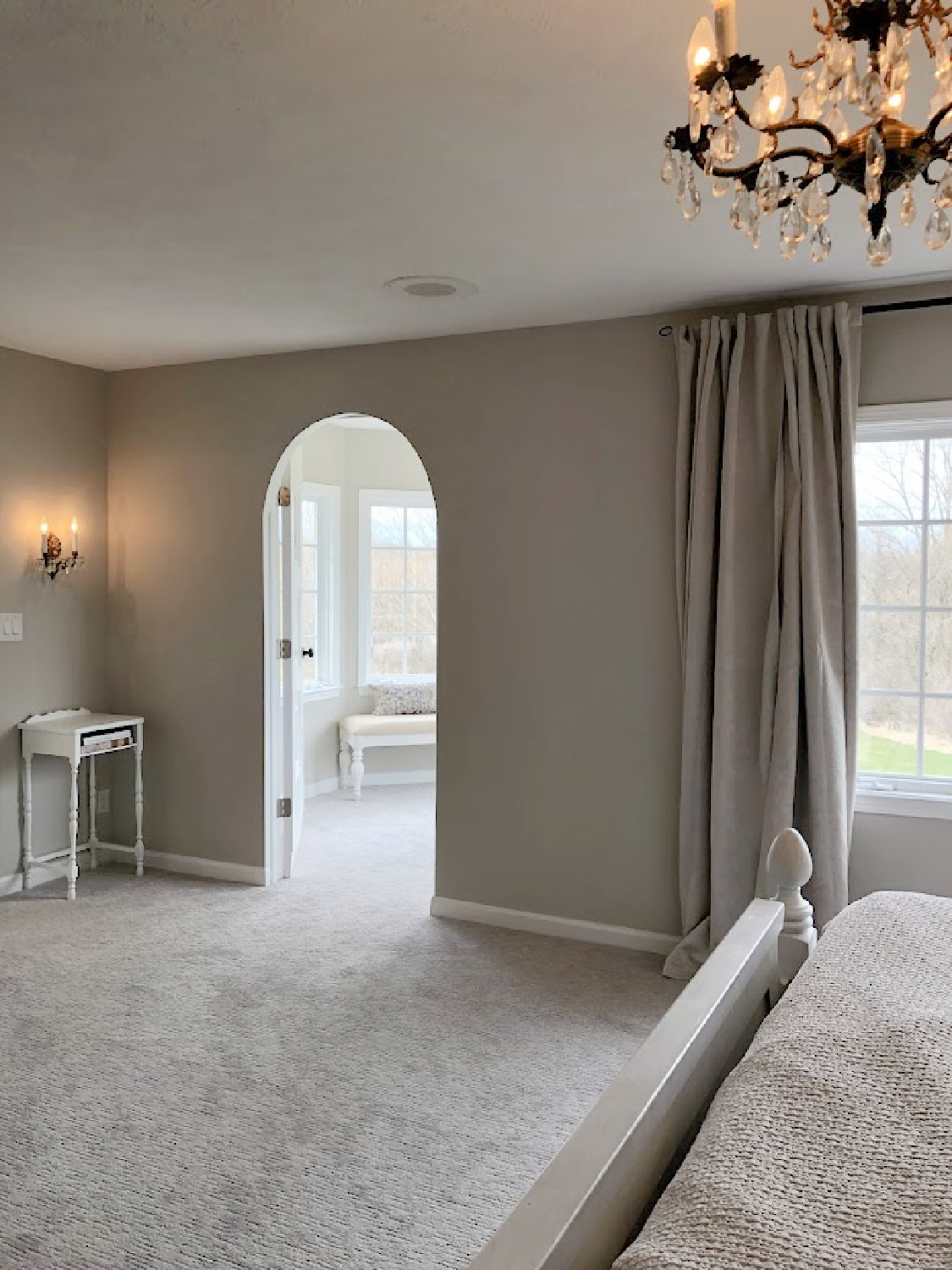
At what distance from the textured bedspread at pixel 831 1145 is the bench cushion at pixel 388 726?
520 cm

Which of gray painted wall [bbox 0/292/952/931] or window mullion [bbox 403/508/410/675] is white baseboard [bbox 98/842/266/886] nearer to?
gray painted wall [bbox 0/292/952/931]

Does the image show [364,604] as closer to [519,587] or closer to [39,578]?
[39,578]

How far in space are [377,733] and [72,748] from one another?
2555 mm

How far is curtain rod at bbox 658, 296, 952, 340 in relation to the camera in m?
3.55

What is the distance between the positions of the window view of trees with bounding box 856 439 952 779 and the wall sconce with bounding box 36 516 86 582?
354 cm

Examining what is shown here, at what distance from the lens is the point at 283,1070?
3127 millimetres

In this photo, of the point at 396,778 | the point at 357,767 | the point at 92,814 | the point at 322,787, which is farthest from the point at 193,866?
the point at 396,778

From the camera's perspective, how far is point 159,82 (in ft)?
7.12

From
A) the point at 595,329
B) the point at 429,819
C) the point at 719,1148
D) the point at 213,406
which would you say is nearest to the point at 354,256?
the point at 595,329

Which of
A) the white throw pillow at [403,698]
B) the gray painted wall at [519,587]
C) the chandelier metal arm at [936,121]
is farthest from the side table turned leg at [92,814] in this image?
the chandelier metal arm at [936,121]

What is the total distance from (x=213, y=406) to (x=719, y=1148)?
4.37 m

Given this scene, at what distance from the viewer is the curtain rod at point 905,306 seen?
355 cm

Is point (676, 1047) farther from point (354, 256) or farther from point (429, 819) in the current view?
point (429, 819)

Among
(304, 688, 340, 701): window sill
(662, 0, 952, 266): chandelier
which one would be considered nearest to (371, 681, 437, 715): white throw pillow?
(304, 688, 340, 701): window sill
